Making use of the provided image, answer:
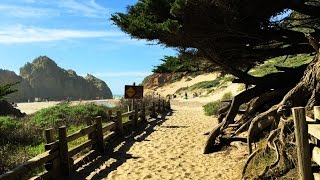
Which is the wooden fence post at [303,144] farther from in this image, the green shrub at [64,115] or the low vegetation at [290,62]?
the low vegetation at [290,62]

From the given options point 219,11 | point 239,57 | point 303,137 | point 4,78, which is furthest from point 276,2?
point 4,78

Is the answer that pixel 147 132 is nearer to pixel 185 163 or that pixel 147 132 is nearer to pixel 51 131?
pixel 185 163

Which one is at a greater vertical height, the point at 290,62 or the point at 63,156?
the point at 290,62

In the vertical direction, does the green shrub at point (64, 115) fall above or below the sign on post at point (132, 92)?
below

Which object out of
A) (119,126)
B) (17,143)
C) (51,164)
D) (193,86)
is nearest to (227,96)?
(119,126)

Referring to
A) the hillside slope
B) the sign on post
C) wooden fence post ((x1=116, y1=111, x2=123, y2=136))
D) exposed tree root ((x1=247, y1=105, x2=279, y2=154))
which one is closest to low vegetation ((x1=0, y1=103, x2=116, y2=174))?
wooden fence post ((x1=116, y1=111, x2=123, y2=136))

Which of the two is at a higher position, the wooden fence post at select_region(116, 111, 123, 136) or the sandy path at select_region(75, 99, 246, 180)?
the wooden fence post at select_region(116, 111, 123, 136)

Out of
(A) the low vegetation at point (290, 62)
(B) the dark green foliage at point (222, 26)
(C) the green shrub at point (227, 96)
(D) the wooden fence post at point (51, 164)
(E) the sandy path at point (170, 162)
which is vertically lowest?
(E) the sandy path at point (170, 162)

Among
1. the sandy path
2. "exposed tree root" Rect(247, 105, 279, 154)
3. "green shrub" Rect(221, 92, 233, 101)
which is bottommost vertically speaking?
the sandy path

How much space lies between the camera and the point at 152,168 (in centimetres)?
1031

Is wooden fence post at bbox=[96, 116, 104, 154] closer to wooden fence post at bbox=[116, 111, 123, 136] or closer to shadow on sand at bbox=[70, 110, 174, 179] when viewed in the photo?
shadow on sand at bbox=[70, 110, 174, 179]

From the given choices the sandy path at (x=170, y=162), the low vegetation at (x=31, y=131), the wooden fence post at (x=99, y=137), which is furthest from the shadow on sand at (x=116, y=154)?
the low vegetation at (x=31, y=131)

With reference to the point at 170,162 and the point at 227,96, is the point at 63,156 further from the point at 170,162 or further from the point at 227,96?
the point at 227,96

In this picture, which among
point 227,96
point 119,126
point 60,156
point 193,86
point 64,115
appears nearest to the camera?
point 60,156
